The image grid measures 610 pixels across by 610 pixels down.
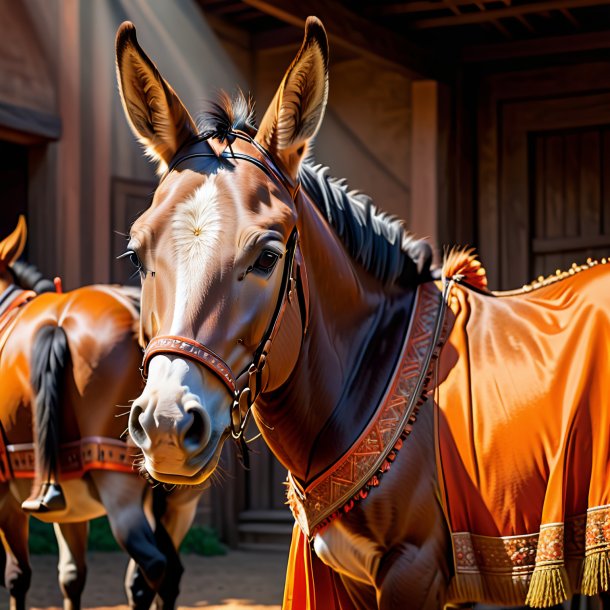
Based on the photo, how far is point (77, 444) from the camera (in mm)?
4141

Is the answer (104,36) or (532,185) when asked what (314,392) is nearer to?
(532,185)

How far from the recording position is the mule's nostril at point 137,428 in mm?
1805

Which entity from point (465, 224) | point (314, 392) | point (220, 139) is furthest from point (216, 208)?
point (465, 224)

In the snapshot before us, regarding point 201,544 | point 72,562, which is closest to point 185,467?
point 72,562

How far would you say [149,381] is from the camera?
183 cm

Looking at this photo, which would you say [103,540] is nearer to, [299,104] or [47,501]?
[47,501]

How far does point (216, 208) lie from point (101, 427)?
7.67 ft

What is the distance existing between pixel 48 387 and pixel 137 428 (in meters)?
2.44

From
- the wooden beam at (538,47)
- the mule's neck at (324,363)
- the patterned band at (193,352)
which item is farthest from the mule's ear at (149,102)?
the wooden beam at (538,47)

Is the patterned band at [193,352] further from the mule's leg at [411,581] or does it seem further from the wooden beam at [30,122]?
the wooden beam at [30,122]

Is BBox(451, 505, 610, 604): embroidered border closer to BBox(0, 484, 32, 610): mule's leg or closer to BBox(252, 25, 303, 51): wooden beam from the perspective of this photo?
BBox(0, 484, 32, 610): mule's leg

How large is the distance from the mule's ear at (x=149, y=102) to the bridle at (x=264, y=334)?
0.04m

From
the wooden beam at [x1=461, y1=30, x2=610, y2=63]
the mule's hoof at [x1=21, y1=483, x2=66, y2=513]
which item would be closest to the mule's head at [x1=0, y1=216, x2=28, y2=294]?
the mule's hoof at [x1=21, y1=483, x2=66, y2=513]

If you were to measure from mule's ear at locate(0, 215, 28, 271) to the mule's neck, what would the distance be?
121 inches
